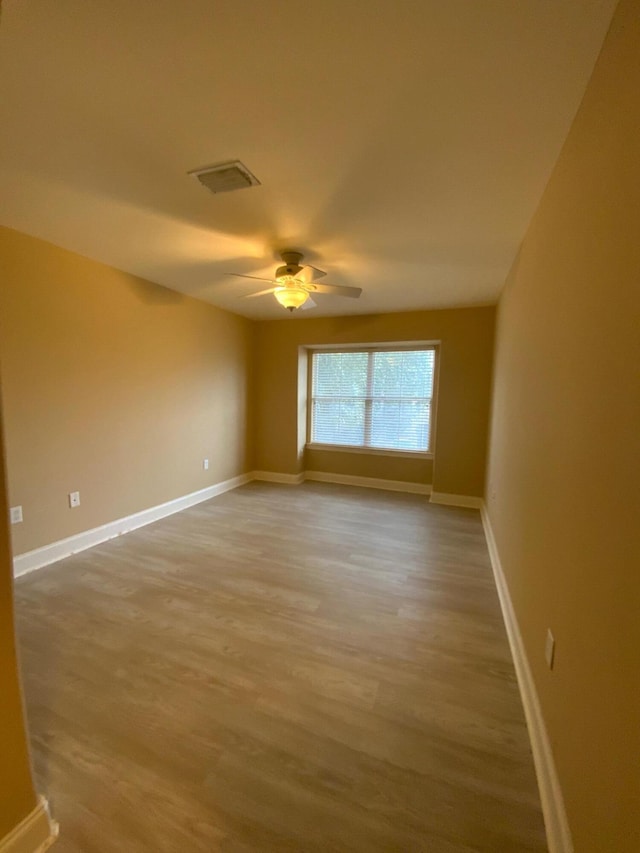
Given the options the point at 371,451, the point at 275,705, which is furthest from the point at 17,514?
the point at 371,451

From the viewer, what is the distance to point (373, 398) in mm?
4914

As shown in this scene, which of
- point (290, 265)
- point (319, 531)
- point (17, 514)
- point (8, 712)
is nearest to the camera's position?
point (8, 712)

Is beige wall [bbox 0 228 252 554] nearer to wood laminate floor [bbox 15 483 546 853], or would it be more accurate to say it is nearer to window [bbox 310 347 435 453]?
wood laminate floor [bbox 15 483 546 853]

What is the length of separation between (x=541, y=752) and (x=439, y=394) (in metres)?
3.49

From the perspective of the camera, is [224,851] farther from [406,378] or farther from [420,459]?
[406,378]

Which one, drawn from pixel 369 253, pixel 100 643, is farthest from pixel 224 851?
pixel 369 253

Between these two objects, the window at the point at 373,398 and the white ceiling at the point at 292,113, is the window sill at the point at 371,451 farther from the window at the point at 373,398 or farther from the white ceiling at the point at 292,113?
the white ceiling at the point at 292,113

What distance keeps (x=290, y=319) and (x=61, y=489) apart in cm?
336

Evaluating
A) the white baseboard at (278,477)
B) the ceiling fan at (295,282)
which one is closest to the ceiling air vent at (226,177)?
the ceiling fan at (295,282)

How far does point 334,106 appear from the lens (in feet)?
4.23

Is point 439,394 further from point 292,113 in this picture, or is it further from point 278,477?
point 292,113

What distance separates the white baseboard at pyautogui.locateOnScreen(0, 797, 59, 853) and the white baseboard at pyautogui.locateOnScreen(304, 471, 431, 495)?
416 centimetres

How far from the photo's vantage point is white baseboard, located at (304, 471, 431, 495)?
4.67 meters

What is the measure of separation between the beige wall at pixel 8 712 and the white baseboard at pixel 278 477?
410cm
